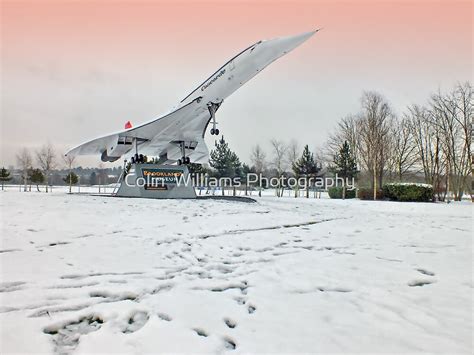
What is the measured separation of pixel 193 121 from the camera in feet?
53.4

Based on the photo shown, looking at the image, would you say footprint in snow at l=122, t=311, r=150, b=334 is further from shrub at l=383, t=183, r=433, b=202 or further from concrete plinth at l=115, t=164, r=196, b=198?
shrub at l=383, t=183, r=433, b=202

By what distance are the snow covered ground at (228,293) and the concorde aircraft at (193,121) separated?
7962 millimetres

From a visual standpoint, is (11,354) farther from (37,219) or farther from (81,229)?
(37,219)

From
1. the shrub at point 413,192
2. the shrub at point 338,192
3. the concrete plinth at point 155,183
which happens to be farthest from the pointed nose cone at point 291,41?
the shrub at point 338,192

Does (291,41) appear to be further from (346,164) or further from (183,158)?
(346,164)

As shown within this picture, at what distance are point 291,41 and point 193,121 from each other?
803 cm

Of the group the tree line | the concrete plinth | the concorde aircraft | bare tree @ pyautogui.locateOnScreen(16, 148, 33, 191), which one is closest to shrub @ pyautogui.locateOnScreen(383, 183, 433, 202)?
the tree line

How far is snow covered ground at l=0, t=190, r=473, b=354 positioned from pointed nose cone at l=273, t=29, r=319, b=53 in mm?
7169

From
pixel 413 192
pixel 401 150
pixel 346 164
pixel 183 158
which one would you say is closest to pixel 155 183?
pixel 183 158

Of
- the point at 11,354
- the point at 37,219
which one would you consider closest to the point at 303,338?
the point at 11,354

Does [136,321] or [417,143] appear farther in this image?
[417,143]

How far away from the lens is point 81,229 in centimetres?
579

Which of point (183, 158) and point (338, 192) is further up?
point (183, 158)

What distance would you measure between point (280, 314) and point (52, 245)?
4.00 m
